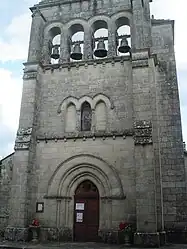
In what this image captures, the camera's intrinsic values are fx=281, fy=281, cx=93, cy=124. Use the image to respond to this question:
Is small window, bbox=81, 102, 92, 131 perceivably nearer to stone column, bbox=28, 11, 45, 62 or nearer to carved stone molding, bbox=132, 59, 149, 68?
carved stone molding, bbox=132, 59, 149, 68

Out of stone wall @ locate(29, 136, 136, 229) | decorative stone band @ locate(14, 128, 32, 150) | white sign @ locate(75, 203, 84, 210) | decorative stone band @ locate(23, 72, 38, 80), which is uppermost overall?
decorative stone band @ locate(23, 72, 38, 80)

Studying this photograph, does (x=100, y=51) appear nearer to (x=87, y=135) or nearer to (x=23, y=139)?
(x=87, y=135)

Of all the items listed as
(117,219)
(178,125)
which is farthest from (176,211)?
(178,125)

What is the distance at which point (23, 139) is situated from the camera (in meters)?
12.8

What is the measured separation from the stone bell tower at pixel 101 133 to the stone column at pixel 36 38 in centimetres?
6

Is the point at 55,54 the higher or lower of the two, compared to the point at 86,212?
higher

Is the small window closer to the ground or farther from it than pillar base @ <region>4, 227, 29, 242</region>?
farther from it

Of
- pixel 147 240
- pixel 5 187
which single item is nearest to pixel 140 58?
pixel 147 240

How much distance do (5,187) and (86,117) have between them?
16.4ft

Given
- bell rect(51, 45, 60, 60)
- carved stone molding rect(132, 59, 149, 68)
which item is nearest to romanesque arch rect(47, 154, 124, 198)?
carved stone molding rect(132, 59, 149, 68)

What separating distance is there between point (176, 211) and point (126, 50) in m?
7.95

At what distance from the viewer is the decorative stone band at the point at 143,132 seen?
11281 mm

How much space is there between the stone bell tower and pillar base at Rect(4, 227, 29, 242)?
4 cm

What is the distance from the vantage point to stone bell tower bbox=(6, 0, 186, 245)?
452 inches
